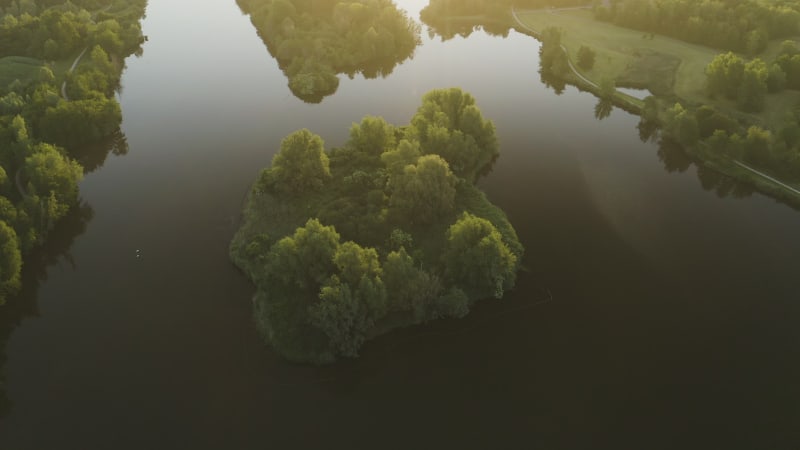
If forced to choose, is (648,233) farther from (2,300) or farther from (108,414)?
(2,300)

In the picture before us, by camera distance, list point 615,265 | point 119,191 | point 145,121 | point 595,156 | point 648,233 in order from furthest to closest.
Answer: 1. point 145,121
2. point 595,156
3. point 119,191
4. point 648,233
5. point 615,265

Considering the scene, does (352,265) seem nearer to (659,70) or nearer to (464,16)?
(659,70)

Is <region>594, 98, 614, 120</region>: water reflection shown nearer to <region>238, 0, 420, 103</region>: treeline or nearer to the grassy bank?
the grassy bank

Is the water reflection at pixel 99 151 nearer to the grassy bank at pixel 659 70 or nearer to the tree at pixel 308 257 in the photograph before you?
the tree at pixel 308 257

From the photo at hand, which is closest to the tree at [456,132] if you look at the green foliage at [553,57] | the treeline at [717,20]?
the green foliage at [553,57]

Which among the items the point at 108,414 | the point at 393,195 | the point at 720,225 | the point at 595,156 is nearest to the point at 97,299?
the point at 108,414

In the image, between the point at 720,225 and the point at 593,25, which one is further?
the point at 593,25
